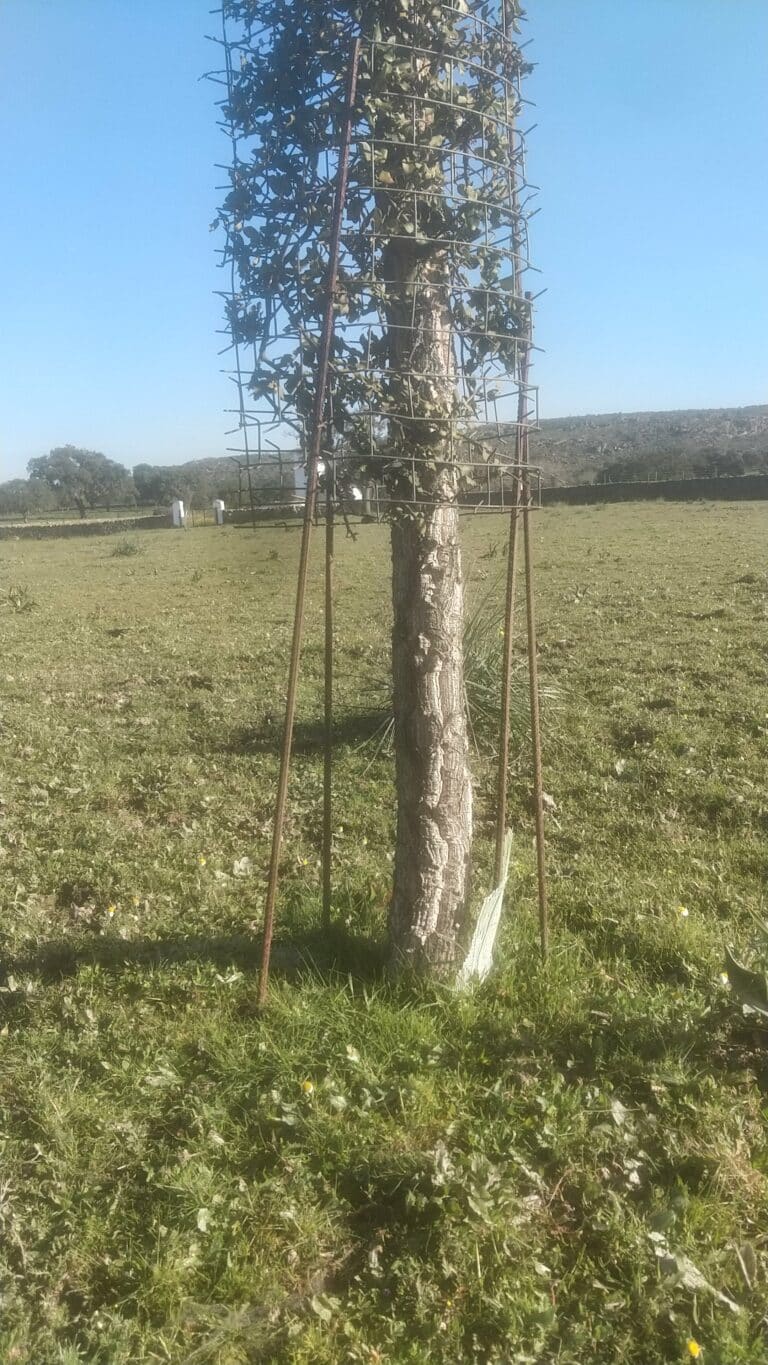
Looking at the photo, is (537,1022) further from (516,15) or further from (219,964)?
(516,15)

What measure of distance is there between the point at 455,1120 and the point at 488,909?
884mm

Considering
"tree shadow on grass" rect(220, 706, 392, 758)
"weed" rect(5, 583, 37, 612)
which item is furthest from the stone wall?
"tree shadow on grass" rect(220, 706, 392, 758)

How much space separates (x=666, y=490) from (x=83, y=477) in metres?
41.4

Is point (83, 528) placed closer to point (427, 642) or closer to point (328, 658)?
point (328, 658)

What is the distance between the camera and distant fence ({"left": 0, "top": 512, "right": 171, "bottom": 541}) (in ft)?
123

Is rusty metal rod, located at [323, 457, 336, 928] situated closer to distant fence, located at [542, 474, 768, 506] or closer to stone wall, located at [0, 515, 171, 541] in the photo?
distant fence, located at [542, 474, 768, 506]

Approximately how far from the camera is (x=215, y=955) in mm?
3961

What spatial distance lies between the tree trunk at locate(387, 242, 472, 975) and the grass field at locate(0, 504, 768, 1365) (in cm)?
32

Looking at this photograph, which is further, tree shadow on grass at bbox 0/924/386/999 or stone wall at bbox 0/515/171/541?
stone wall at bbox 0/515/171/541

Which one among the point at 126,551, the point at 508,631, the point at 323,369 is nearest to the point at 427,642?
the point at 508,631

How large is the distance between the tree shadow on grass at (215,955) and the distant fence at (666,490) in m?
33.2

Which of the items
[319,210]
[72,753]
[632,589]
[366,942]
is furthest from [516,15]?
[632,589]

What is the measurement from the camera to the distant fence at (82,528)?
37.4 m

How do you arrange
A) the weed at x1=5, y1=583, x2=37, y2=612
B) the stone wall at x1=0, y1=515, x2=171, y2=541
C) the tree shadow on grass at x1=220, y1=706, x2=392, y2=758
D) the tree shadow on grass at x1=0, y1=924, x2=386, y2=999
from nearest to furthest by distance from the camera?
the tree shadow on grass at x1=0, y1=924, x2=386, y2=999
the tree shadow on grass at x1=220, y1=706, x2=392, y2=758
the weed at x1=5, y1=583, x2=37, y2=612
the stone wall at x1=0, y1=515, x2=171, y2=541
